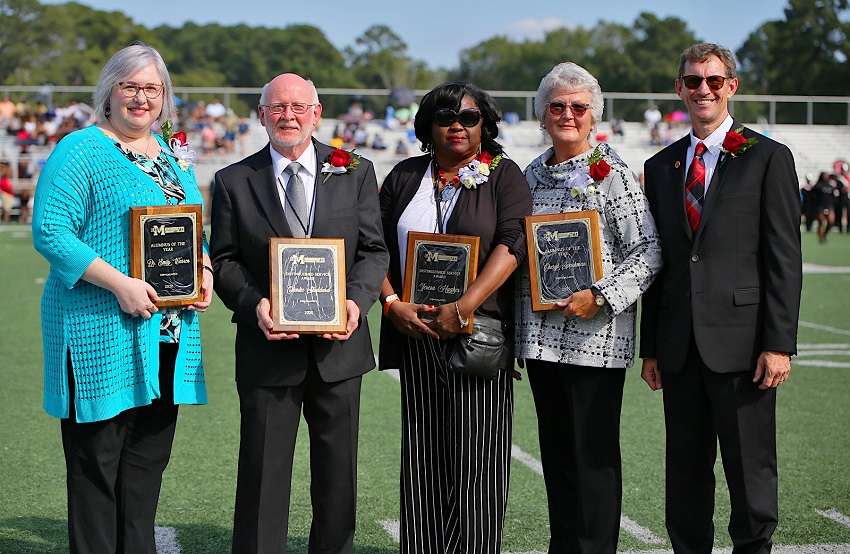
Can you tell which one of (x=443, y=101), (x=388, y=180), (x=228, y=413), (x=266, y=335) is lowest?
(x=228, y=413)

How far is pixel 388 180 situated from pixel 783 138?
116 ft

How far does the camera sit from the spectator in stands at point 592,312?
4094 mm

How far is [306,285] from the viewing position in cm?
380

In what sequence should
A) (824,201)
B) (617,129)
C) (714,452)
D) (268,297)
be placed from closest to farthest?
(268,297) → (714,452) → (824,201) → (617,129)

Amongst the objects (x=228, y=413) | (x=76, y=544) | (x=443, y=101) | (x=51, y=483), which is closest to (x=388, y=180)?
(x=443, y=101)

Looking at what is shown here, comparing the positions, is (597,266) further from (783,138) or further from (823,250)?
(783,138)

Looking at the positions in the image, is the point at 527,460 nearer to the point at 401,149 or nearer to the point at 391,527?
the point at 391,527

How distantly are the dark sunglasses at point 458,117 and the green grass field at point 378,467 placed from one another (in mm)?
2068

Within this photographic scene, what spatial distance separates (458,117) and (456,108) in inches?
1.7

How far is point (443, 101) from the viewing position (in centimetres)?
415

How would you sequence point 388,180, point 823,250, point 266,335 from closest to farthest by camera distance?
1. point 266,335
2. point 388,180
3. point 823,250

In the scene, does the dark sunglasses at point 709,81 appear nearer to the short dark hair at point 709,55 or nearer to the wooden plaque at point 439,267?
the short dark hair at point 709,55

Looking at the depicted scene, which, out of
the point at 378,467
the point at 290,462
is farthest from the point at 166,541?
the point at 378,467

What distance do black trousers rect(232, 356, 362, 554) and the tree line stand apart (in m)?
47.8
